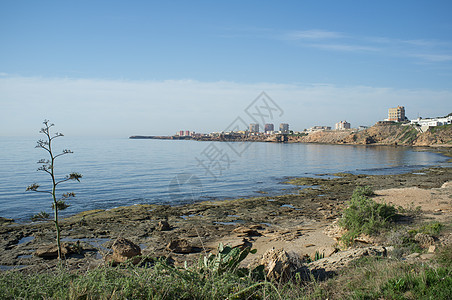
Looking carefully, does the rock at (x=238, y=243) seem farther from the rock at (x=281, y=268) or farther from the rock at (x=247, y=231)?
the rock at (x=281, y=268)

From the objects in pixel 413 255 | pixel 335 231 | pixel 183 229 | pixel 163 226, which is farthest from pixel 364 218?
pixel 163 226

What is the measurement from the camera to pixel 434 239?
802cm

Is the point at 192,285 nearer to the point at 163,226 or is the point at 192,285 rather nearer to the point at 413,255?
the point at 413,255

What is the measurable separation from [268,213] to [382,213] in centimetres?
705

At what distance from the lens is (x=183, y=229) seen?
14180 millimetres

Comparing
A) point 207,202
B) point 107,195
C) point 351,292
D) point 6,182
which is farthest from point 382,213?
point 6,182

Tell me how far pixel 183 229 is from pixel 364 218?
769cm

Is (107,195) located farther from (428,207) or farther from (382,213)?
(428,207)

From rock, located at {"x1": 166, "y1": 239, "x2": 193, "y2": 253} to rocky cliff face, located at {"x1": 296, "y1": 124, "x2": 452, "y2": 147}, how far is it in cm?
10301

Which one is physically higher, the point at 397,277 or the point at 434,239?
the point at 397,277

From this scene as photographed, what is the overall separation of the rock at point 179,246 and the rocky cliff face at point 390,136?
103m

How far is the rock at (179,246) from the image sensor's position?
10953 millimetres

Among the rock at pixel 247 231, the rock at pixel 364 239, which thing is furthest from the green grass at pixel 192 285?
the rock at pixel 247 231

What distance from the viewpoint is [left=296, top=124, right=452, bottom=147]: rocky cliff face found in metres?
96.6
